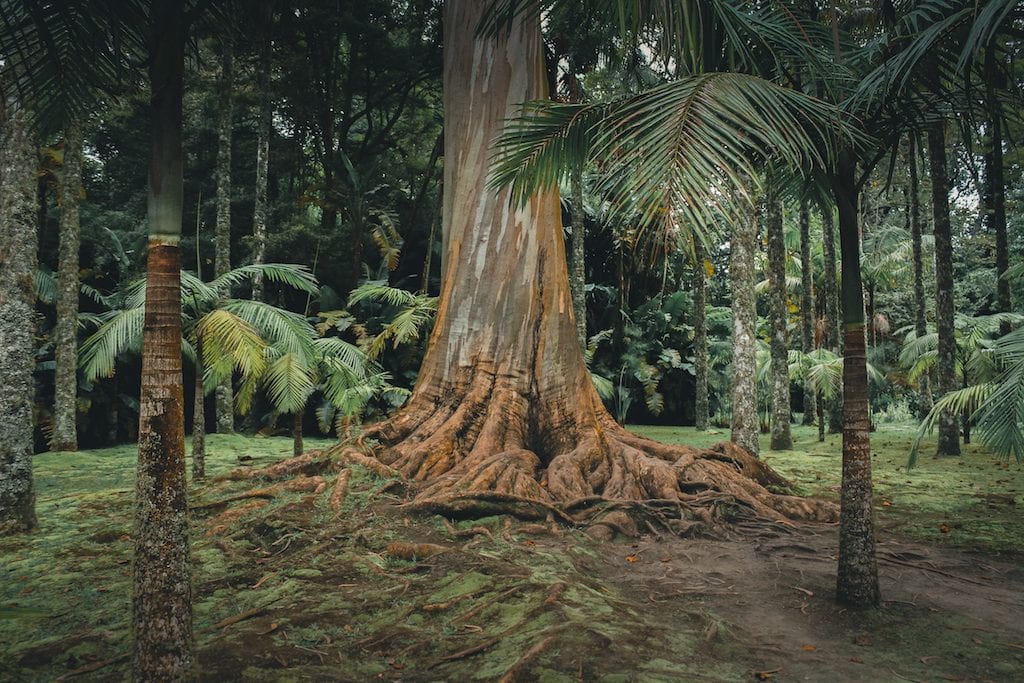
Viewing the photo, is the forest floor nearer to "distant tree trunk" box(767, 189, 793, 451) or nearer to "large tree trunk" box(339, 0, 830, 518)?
"large tree trunk" box(339, 0, 830, 518)

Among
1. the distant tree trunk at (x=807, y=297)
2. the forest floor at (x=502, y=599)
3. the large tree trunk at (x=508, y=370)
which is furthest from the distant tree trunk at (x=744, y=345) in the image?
the distant tree trunk at (x=807, y=297)

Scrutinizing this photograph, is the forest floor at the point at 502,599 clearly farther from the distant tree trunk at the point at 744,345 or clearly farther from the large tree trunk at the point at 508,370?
the distant tree trunk at the point at 744,345

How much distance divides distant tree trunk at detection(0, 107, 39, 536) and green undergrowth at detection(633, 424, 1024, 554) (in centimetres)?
816

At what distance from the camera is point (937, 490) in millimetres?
8656

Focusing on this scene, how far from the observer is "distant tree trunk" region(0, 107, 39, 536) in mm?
5887

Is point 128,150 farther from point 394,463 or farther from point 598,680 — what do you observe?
point 598,680

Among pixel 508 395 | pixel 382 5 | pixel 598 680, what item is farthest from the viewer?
pixel 382 5

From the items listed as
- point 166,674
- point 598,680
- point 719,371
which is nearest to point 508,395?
point 598,680

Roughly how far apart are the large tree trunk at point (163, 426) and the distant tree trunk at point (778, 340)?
500 inches

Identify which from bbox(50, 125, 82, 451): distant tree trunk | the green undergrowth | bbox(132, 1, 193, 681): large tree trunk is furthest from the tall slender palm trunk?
bbox(132, 1, 193, 681): large tree trunk

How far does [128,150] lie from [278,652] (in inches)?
811

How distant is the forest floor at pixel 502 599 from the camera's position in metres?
3.59

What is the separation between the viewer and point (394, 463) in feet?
22.2

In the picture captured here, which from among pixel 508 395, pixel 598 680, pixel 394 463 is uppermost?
pixel 508 395
